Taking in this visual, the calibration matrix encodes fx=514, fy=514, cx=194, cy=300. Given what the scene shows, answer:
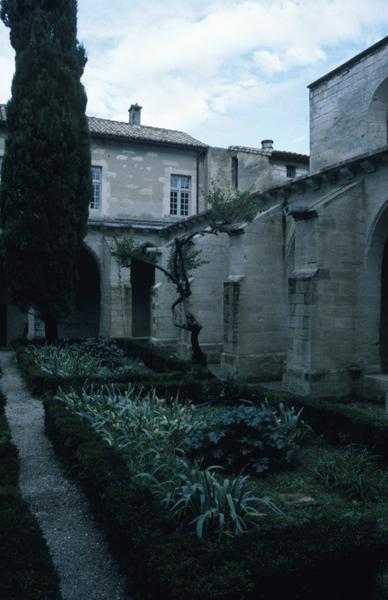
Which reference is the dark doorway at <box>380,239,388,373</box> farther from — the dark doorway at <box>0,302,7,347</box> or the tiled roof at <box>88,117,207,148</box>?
the dark doorway at <box>0,302,7,347</box>

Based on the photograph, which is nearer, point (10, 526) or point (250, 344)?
point (10, 526)

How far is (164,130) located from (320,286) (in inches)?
589

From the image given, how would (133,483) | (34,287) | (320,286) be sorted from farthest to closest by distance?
(34,287)
(320,286)
(133,483)

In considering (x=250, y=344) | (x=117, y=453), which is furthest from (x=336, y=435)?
(x=250, y=344)

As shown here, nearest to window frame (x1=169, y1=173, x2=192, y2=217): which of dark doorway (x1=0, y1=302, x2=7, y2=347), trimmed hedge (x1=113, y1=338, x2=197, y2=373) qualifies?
trimmed hedge (x1=113, y1=338, x2=197, y2=373)

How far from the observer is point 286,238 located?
12.7 metres

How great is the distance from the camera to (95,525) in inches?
176

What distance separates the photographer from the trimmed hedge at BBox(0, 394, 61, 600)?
3.01m

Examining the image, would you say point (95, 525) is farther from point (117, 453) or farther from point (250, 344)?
point (250, 344)

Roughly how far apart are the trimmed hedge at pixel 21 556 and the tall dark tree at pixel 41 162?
34.9ft

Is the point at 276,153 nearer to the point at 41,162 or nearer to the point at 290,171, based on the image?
the point at 290,171

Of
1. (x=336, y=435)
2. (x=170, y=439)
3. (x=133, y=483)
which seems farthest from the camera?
(x=336, y=435)

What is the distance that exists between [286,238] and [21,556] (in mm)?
10400

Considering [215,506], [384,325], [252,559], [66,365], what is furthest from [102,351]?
[252,559]
